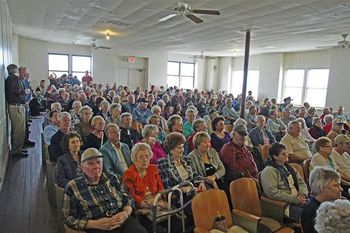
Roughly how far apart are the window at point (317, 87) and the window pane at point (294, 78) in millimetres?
318

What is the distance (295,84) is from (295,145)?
900 cm

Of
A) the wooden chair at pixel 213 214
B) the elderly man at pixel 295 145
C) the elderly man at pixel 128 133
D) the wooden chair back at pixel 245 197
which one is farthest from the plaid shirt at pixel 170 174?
the elderly man at pixel 295 145

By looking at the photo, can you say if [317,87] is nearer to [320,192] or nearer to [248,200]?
[248,200]

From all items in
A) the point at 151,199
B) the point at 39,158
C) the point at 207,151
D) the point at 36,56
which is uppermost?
the point at 36,56

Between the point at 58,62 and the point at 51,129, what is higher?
the point at 58,62

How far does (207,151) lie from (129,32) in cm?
617

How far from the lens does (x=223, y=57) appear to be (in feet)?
53.2

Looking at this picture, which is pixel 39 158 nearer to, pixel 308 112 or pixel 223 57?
pixel 308 112

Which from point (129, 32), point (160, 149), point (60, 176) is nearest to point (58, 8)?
point (129, 32)

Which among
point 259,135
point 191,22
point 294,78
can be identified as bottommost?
point 259,135

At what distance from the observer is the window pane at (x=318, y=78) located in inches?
451

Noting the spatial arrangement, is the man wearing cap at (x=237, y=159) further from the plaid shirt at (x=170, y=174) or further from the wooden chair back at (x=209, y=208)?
the wooden chair back at (x=209, y=208)

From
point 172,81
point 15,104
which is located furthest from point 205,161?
point 172,81

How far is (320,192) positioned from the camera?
2.18m
